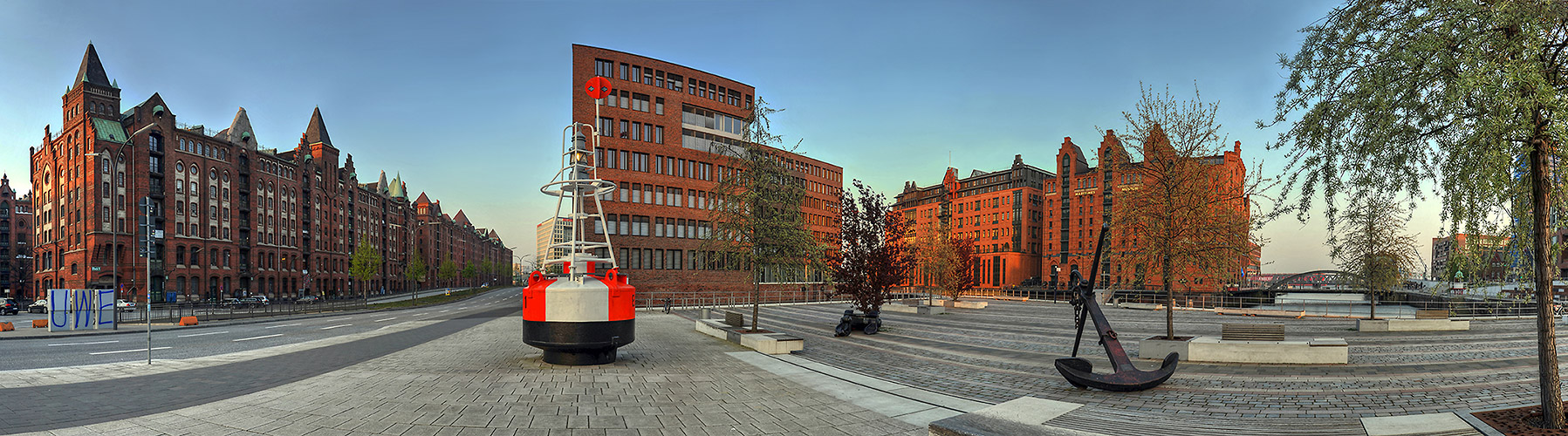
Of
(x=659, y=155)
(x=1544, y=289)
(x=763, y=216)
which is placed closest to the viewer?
(x=1544, y=289)

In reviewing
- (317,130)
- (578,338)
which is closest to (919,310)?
(578,338)

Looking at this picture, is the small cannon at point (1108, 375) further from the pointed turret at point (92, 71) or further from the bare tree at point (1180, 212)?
the pointed turret at point (92, 71)

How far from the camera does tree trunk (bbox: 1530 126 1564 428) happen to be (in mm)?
6309

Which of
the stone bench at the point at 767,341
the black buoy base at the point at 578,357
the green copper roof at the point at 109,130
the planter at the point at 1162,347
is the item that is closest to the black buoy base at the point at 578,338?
the black buoy base at the point at 578,357

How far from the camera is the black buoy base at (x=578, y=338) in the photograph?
12023 millimetres

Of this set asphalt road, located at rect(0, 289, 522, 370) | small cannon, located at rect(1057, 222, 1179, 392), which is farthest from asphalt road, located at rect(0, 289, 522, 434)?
small cannon, located at rect(1057, 222, 1179, 392)

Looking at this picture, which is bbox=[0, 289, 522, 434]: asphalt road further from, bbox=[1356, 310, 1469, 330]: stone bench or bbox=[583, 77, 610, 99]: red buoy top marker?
bbox=[1356, 310, 1469, 330]: stone bench

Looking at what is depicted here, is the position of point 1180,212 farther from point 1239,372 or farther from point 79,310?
point 79,310

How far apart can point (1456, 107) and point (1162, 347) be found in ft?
27.5

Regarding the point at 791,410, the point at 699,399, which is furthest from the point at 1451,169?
the point at 699,399

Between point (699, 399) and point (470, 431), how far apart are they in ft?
10.1

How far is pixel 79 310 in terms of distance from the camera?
2408cm

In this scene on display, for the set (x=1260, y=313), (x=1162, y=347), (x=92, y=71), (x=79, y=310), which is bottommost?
(x=1260, y=313)

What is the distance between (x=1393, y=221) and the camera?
25.5 meters
